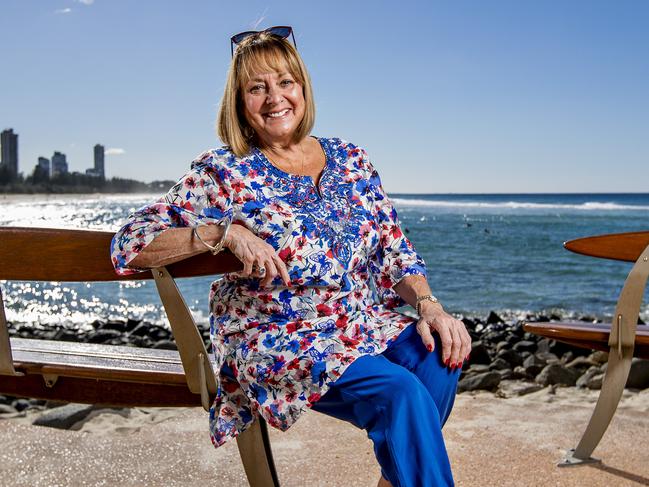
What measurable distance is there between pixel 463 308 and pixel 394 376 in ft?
38.8

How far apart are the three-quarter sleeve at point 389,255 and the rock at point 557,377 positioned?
10.5ft

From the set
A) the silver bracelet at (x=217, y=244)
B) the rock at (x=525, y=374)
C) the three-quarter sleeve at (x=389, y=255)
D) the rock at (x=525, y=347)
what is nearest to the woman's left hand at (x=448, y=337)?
the three-quarter sleeve at (x=389, y=255)

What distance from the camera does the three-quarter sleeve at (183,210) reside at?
236 cm

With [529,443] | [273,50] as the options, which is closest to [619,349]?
[529,443]

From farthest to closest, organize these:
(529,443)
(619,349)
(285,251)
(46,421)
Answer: (46,421) < (529,443) < (619,349) < (285,251)

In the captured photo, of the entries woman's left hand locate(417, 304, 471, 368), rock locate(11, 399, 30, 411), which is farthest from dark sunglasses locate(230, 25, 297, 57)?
rock locate(11, 399, 30, 411)

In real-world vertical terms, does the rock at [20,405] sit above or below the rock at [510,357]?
below

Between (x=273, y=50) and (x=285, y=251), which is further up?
(x=273, y=50)

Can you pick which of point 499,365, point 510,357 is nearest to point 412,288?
point 499,365

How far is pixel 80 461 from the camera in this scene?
3.64m

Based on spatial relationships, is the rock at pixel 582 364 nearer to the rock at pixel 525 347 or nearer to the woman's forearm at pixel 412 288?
the rock at pixel 525 347

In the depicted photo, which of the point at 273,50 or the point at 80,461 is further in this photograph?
the point at 80,461

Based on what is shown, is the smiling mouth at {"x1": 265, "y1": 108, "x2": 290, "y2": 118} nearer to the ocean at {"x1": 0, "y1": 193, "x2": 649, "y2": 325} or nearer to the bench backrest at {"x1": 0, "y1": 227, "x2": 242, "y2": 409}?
the bench backrest at {"x1": 0, "y1": 227, "x2": 242, "y2": 409}

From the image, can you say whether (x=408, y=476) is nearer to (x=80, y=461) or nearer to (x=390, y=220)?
(x=390, y=220)
